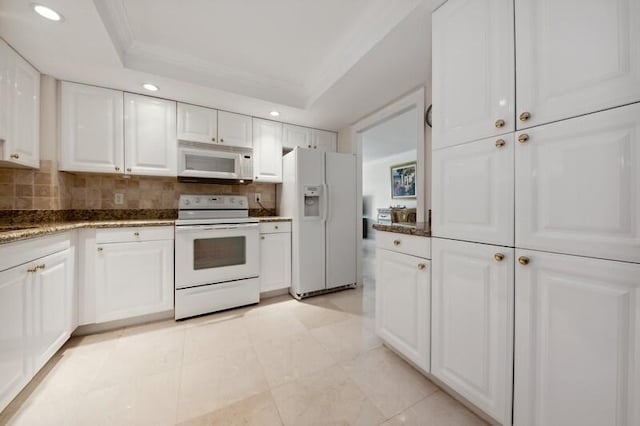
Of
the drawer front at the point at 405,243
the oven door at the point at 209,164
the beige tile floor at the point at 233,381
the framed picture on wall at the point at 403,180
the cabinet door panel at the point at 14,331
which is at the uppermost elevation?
the framed picture on wall at the point at 403,180

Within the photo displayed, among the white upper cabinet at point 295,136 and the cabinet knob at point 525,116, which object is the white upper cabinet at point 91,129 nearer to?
the white upper cabinet at point 295,136

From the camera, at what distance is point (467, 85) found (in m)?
1.18

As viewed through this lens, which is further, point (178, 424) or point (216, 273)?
point (216, 273)

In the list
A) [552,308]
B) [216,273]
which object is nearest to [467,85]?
[552,308]

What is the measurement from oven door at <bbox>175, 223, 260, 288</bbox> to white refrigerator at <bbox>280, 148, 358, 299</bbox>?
51 centimetres

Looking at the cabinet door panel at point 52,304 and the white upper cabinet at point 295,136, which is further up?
the white upper cabinet at point 295,136

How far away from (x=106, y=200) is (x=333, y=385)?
9.02ft

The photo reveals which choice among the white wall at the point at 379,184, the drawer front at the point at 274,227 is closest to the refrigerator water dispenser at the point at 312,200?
the drawer front at the point at 274,227

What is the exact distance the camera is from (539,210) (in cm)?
93

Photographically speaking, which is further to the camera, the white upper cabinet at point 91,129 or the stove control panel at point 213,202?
the stove control panel at point 213,202

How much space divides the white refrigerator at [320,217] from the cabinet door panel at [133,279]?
4.20ft

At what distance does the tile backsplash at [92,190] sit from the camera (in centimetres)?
191

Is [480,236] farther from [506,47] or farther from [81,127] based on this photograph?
[81,127]

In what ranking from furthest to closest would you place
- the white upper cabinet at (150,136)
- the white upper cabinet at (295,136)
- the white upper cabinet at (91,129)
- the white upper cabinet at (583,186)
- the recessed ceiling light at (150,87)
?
the white upper cabinet at (295,136) < the white upper cabinet at (150,136) < the recessed ceiling light at (150,87) < the white upper cabinet at (91,129) < the white upper cabinet at (583,186)
